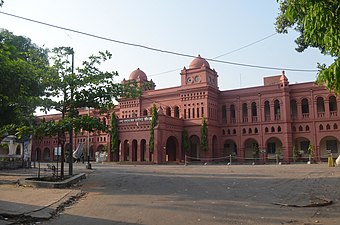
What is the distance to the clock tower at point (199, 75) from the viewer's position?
143 feet

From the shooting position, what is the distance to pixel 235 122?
44.0m

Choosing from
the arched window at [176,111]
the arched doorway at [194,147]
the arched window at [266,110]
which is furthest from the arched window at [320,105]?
the arched window at [176,111]

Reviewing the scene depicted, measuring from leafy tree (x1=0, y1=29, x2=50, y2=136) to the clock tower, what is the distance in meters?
25.2

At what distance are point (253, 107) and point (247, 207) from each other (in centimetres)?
3632

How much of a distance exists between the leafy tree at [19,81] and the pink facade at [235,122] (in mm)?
22056

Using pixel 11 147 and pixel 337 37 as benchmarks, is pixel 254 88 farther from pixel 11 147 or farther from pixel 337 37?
pixel 337 37

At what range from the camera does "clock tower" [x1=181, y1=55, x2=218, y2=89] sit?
43562mm

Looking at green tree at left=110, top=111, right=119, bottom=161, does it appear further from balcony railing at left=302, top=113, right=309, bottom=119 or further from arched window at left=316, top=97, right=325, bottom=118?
arched window at left=316, top=97, right=325, bottom=118

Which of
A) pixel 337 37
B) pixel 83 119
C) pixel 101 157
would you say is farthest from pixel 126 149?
pixel 337 37

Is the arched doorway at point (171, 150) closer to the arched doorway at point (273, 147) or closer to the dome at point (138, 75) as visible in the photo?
the dome at point (138, 75)

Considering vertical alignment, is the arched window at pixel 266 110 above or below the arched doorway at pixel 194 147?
above

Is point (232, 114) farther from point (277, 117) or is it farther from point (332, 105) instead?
point (332, 105)

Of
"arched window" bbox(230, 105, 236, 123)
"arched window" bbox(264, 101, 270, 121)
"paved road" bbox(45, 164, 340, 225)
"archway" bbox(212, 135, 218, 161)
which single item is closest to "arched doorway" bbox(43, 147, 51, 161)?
"archway" bbox(212, 135, 218, 161)

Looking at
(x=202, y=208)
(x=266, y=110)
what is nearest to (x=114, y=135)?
(x=266, y=110)
